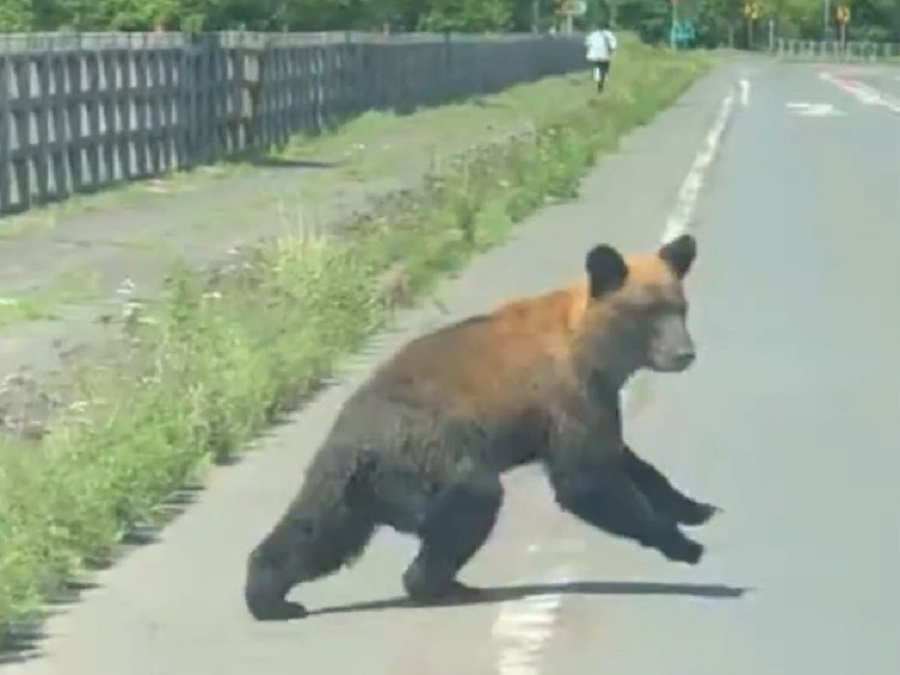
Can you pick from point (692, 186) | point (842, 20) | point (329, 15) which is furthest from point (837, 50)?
point (692, 186)

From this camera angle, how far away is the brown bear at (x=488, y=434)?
9.22m

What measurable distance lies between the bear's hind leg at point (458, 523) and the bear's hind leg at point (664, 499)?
55 cm

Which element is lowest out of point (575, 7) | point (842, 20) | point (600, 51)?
point (842, 20)

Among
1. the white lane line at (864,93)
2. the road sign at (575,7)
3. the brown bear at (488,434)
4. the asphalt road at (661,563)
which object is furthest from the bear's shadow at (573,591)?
the road sign at (575,7)

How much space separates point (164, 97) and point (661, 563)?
84.7ft

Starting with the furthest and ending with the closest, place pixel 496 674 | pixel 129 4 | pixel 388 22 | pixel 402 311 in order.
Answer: pixel 388 22, pixel 129 4, pixel 402 311, pixel 496 674

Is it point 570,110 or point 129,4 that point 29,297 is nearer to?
point 129,4

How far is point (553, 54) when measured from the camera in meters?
92.1

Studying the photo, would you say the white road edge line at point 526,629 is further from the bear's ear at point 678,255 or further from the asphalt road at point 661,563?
the bear's ear at point 678,255

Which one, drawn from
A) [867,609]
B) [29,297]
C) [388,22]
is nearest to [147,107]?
[29,297]

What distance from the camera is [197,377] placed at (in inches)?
553

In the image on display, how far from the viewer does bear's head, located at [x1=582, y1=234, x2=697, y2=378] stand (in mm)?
9359

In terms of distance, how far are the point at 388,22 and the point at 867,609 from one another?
60.1 m

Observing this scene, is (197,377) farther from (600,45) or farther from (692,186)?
(600,45)
